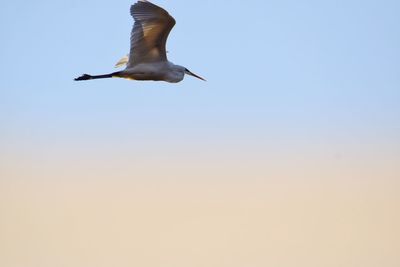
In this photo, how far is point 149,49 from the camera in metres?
24.0

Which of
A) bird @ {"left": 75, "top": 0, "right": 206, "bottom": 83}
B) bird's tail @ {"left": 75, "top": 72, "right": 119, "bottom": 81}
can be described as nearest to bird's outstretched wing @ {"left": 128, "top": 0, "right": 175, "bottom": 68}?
bird @ {"left": 75, "top": 0, "right": 206, "bottom": 83}

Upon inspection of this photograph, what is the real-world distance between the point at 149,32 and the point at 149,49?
639mm

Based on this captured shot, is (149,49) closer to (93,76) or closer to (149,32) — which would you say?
(149,32)

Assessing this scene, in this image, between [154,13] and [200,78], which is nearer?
[154,13]

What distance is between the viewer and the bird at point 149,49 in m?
22.9

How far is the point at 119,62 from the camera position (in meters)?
27.0

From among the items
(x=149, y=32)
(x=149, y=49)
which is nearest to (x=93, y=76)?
(x=149, y=49)

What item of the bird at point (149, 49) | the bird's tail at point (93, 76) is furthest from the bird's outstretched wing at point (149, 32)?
the bird's tail at point (93, 76)

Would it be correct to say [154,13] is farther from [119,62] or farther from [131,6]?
[119,62]

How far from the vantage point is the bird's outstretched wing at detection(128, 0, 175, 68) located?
22844 mm

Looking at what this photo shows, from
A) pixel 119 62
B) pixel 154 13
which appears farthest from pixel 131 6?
pixel 119 62

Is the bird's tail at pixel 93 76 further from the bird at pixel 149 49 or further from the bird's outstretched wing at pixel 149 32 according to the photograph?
the bird's outstretched wing at pixel 149 32

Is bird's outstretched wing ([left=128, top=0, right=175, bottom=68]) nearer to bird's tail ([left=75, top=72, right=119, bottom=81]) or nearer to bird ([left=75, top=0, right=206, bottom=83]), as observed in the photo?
bird ([left=75, top=0, right=206, bottom=83])

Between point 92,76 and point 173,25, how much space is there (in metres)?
2.44
